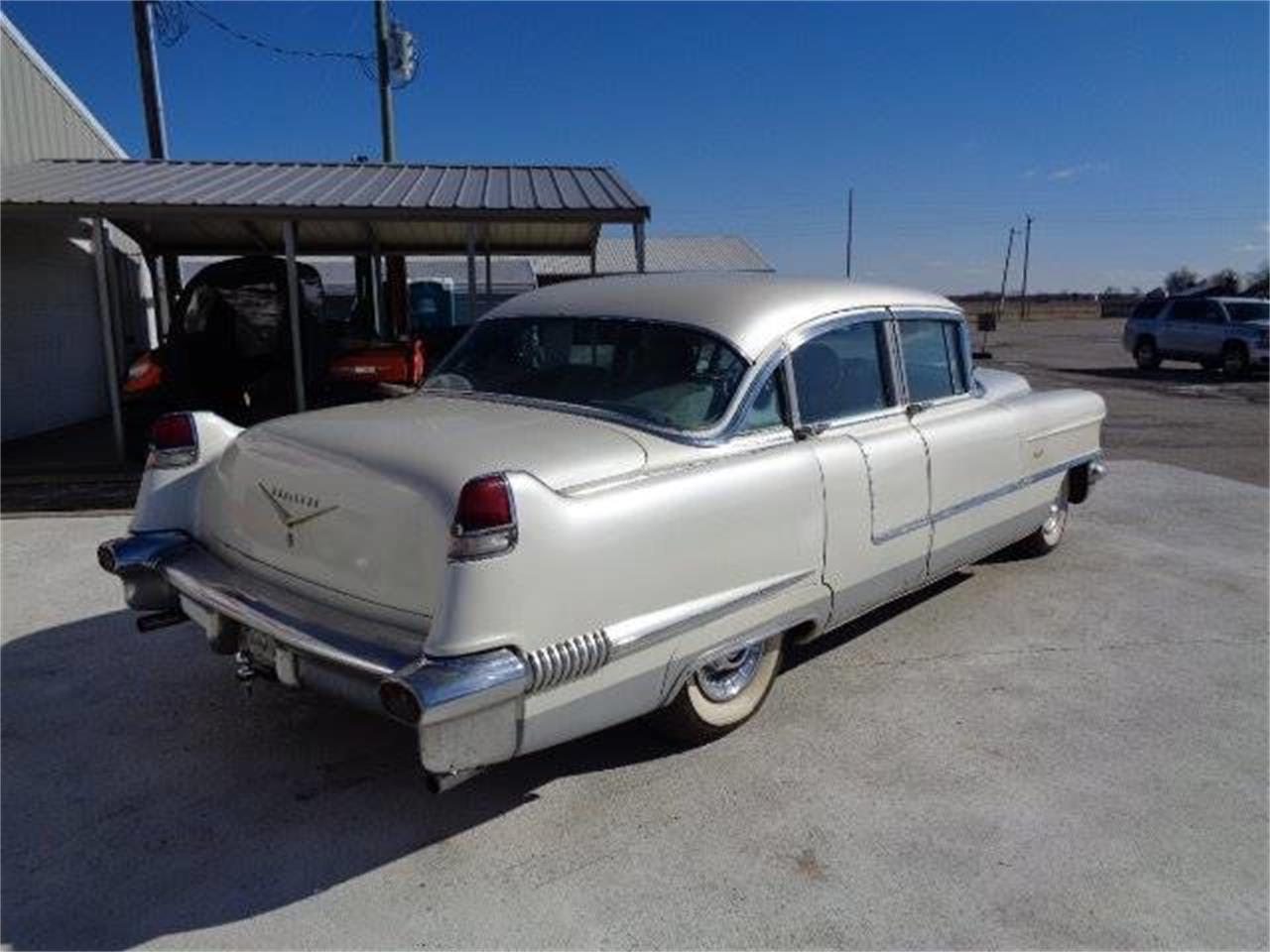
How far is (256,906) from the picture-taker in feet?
8.46

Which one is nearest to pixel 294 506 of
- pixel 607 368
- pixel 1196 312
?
pixel 607 368

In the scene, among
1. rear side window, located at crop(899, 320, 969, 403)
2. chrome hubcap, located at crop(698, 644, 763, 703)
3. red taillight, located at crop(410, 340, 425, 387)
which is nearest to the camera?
chrome hubcap, located at crop(698, 644, 763, 703)

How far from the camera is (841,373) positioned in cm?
401

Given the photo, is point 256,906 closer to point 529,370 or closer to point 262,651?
point 262,651

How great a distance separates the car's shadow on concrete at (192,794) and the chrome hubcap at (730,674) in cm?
26

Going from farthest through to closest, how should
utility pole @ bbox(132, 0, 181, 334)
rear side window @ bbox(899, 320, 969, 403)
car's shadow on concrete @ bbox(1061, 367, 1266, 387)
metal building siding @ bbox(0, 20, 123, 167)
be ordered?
car's shadow on concrete @ bbox(1061, 367, 1266, 387) → utility pole @ bbox(132, 0, 181, 334) → metal building siding @ bbox(0, 20, 123, 167) → rear side window @ bbox(899, 320, 969, 403)

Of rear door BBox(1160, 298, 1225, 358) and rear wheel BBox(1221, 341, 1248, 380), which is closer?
rear wheel BBox(1221, 341, 1248, 380)

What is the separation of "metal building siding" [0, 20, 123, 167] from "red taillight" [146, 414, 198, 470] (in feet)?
29.7

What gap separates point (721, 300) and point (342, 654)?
200cm

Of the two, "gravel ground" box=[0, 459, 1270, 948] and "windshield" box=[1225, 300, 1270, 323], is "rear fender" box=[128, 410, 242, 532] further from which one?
"windshield" box=[1225, 300, 1270, 323]

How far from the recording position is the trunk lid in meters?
2.71

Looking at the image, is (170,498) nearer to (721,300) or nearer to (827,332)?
(721,300)

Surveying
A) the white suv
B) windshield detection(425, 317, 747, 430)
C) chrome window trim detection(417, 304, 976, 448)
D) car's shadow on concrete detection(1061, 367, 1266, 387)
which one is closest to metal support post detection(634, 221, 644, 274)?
chrome window trim detection(417, 304, 976, 448)

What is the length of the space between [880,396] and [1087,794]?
5.85 ft
